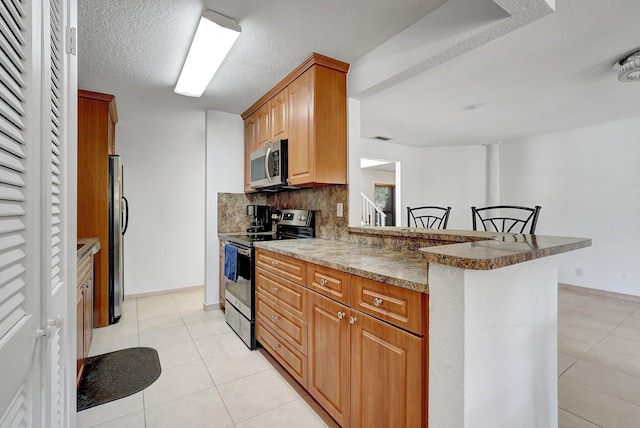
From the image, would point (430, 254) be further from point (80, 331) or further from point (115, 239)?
point (115, 239)

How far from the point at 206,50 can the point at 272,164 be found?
41.5 inches

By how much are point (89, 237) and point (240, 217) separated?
152cm

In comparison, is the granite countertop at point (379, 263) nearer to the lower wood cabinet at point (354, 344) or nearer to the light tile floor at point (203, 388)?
the lower wood cabinet at point (354, 344)

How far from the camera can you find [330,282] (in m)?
1.60

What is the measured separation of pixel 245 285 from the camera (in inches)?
102

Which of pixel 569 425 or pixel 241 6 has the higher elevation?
pixel 241 6

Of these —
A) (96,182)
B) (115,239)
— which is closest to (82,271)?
(115,239)

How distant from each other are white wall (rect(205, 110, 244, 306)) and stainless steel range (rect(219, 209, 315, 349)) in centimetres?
35

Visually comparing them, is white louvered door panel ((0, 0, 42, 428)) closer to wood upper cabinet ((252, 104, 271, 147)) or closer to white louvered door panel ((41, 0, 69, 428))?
white louvered door panel ((41, 0, 69, 428))

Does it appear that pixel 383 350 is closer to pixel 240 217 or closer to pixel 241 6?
pixel 241 6

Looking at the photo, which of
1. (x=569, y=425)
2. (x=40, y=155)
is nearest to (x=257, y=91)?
(x=40, y=155)

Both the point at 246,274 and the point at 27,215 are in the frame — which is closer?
the point at 27,215

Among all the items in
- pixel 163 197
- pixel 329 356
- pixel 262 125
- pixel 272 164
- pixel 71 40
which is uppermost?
pixel 262 125

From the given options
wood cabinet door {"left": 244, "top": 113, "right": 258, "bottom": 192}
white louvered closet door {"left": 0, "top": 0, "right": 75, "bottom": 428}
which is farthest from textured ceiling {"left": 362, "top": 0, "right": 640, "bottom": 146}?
white louvered closet door {"left": 0, "top": 0, "right": 75, "bottom": 428}
